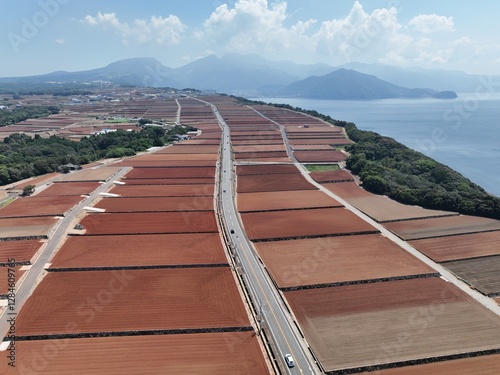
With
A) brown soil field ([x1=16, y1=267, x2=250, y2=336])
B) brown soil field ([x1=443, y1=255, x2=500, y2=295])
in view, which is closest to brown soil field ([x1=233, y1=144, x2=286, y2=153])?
brown soil field ([x1=16, y1=267, x2=250, y2=336])

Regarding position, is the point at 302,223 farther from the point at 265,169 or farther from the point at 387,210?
the point at 265,169

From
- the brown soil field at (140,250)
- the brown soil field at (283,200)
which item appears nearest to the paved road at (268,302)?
the brown soil field at (140,250)

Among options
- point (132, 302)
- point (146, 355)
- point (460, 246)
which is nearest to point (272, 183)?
point (460, 246)

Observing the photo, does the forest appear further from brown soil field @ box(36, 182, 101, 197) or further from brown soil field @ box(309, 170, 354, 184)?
brown soil field @ box(309, 170, 354, 184)

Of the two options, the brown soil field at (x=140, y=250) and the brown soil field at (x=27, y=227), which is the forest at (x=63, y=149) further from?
the brown soil field at (x=140, y=250)

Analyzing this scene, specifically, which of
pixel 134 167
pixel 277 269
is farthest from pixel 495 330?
pixel 134 167

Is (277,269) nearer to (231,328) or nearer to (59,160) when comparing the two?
(231,328)
